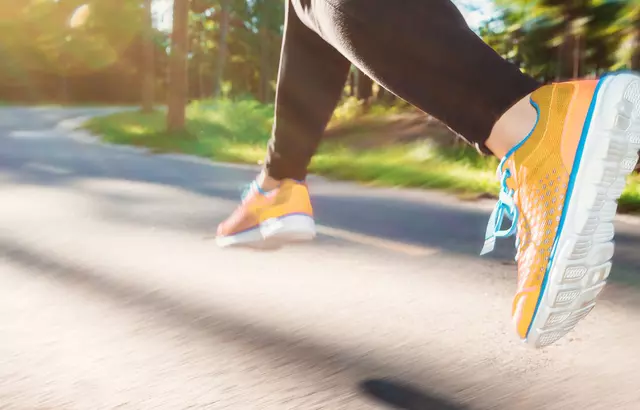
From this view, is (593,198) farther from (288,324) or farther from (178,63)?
(178,63)

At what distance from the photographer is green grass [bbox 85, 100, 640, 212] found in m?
5.22

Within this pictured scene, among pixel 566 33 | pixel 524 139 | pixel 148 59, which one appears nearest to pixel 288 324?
pixel 524 139

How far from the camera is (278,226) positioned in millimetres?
2562

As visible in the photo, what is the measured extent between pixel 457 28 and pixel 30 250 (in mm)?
2057

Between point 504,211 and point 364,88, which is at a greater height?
point 504,211

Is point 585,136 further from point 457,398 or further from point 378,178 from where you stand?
point 378,178

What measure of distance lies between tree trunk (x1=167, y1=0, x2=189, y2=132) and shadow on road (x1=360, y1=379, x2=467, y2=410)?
10888mm

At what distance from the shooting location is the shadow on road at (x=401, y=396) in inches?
57.2

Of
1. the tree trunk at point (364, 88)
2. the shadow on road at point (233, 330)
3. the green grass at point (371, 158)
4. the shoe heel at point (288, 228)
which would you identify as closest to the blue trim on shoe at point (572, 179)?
the shadow on road at point (233, 330)

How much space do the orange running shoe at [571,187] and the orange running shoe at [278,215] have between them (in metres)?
1.10

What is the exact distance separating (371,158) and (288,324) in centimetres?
651

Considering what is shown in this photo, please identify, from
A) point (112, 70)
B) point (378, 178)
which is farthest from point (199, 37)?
point (378, 178)

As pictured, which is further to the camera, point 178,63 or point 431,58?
point 178,63

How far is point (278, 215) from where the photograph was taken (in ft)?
8.43
